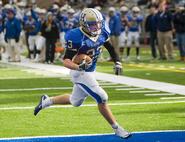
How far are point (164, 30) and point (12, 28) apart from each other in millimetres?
5242

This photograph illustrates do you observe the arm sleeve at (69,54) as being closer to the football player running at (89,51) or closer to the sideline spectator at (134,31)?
the football player running at (89,51)

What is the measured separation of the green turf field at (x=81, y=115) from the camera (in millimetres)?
9547

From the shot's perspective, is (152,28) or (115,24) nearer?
(115,24)

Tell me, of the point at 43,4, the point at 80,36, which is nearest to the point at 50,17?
the point at 80,36

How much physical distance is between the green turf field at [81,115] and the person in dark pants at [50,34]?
342 inches

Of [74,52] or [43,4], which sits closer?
[74,52]

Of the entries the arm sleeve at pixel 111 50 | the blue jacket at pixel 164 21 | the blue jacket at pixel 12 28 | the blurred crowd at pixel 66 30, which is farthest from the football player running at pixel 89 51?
the blue jacket at pixel 164 21

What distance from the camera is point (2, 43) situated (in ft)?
84.9

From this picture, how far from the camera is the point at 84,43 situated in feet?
29.2

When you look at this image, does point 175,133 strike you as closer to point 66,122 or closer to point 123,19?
point 66,122

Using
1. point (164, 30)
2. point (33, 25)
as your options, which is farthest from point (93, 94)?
point (33, 25)

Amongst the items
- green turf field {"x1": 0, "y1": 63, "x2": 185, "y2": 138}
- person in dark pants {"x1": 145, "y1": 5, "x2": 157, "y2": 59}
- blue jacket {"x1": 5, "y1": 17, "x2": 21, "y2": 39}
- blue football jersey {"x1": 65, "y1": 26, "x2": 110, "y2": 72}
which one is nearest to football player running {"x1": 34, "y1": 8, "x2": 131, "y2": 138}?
blue football jersey {"x1": 65, "y1": 26, "x2": 110, "y2": 72}

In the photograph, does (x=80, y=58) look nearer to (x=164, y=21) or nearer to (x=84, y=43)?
(x=84, y=43)

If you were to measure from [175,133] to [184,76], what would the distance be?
10002mm
